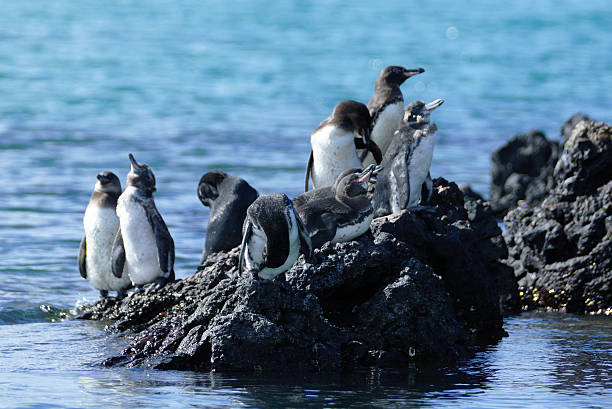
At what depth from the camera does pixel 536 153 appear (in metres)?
15.7

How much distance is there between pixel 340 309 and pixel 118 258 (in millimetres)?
2648

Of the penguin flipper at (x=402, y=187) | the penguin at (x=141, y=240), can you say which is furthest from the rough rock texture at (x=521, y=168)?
the penguin at (x=141, y=240)

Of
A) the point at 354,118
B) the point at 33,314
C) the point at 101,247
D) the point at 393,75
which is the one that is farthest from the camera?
the point at 393,75

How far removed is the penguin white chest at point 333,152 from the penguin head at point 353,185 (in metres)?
1.66

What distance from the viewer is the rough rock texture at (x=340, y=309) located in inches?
248

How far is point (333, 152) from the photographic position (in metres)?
9.53

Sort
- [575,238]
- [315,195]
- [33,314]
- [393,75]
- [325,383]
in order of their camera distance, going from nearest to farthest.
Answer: [325,383] < [315,195] < [33,314] < [575,238] < [393,75]

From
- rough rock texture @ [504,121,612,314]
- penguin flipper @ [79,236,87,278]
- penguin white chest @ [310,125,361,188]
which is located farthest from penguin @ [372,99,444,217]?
penguin flipper @ [79,236,87,278]

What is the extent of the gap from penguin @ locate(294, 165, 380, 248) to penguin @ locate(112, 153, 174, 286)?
1483 mm

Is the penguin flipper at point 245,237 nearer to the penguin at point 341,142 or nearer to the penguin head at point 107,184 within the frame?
the penguin at point 341,142

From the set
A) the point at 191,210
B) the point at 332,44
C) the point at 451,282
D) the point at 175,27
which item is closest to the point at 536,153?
the point at 191,210

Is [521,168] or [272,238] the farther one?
[521,168]

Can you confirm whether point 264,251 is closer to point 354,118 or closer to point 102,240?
point 102,240

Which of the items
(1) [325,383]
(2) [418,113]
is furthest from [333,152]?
(1) [325,383]
